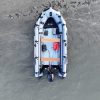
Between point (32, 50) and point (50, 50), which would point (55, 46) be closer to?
point (50, 50)

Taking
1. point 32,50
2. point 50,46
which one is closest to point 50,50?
point 50,46

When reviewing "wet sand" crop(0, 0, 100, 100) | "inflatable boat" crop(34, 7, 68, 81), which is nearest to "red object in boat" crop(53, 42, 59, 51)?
"inflatable boat" crop(34, 7, 68, 81)

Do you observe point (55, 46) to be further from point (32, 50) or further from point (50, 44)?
point (32, 50)

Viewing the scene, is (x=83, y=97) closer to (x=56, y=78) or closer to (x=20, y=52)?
(x=56, y=78)

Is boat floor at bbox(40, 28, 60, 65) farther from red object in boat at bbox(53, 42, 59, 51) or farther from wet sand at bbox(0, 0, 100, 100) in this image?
wet sand at bbox(0, 0, 100, 100)

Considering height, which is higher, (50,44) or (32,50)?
(50,44)

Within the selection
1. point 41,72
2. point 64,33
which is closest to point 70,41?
point 64,33

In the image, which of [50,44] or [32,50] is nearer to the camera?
[50,44]

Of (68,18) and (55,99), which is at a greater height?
(68,18)
